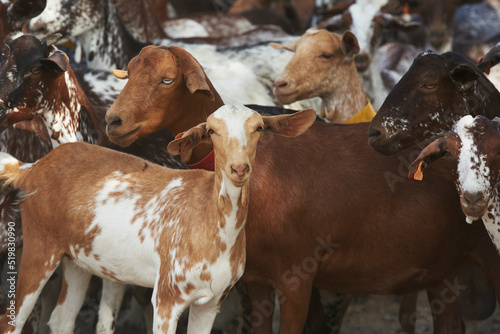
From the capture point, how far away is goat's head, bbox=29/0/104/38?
22.8 feet

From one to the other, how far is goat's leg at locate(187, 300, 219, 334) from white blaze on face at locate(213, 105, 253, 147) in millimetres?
911

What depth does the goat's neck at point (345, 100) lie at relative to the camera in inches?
245

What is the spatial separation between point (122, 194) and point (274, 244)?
0.88m

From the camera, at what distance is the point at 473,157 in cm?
420

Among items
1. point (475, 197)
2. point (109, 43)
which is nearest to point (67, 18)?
point (109, 43)

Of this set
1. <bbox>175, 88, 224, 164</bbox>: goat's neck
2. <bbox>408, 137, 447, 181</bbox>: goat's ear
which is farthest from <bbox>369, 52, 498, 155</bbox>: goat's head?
<bbox>175, 88, 224, 164</bbox>: goat's neck

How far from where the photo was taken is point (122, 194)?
4625mm

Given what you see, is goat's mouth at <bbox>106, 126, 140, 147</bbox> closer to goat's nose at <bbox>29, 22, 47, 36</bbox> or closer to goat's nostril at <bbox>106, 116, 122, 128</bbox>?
goat's nostril at <bbox>106, 116, 122, 128</bbox>

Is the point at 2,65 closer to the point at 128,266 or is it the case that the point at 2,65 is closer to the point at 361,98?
the point at 128,266

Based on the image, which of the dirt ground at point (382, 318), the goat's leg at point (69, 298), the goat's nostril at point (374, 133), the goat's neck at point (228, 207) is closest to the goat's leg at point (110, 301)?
the goat's leg at point (69, 298)

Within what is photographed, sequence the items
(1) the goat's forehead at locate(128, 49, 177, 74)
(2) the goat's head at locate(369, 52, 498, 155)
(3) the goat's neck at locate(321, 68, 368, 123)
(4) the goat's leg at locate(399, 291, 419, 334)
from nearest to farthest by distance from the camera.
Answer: (2) the goat's head at locate(369, 52, 498, 155) < (1) the goat's forehead at locate(128, 49, 177, 74) < (3) the goat's neck at locate(321, 68, 368, 123) < (4) the goat's leg at locate(399, 291, 419, 334)

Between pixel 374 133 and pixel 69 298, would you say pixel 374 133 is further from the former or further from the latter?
pixel 69 298

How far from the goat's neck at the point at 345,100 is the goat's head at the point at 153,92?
1.41m

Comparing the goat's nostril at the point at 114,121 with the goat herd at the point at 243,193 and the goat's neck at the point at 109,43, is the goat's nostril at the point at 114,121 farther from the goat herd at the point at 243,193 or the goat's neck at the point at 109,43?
the goat's neck at the point at 109,43
